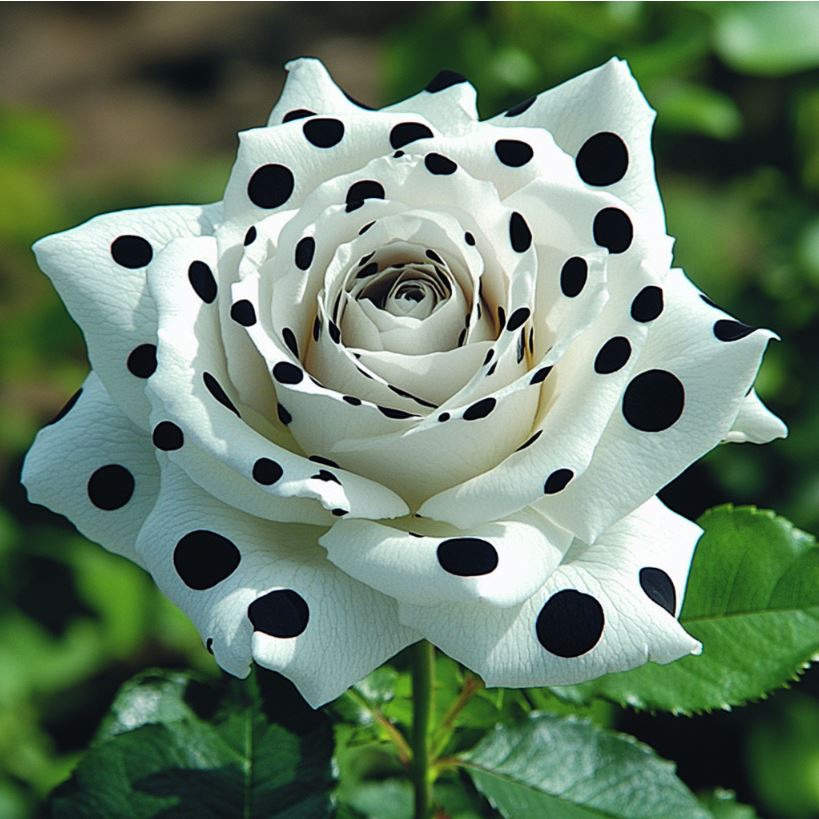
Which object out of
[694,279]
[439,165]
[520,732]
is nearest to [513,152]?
[439,165]

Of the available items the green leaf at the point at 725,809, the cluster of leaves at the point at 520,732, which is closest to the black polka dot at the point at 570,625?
the cluster of leaves at the point at 520,732

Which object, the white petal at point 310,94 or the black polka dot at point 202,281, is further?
the white petal at point 310,94

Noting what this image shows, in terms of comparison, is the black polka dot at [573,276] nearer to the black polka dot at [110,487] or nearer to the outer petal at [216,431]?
the outer petal at [216,431]

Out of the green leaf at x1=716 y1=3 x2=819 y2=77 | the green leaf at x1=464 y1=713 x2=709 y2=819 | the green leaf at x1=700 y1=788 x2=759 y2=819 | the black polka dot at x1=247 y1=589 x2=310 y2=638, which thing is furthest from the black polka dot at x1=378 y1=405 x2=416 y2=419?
the green leaf at x1=716 y1=3 x2=819 y2=77

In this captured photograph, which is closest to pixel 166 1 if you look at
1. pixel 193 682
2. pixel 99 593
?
pixel 99 593

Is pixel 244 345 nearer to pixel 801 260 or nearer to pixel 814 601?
pixel 814 601

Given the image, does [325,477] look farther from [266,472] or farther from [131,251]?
[131,251]

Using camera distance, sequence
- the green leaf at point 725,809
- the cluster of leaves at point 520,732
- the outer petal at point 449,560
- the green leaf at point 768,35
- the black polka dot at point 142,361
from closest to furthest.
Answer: the outer petal at point 449,560 → the black polka dot at point 142,361 → the cluster of leaves at point 520,732 → the green leaf at point 725,809 → the green leaf at point 768,35
